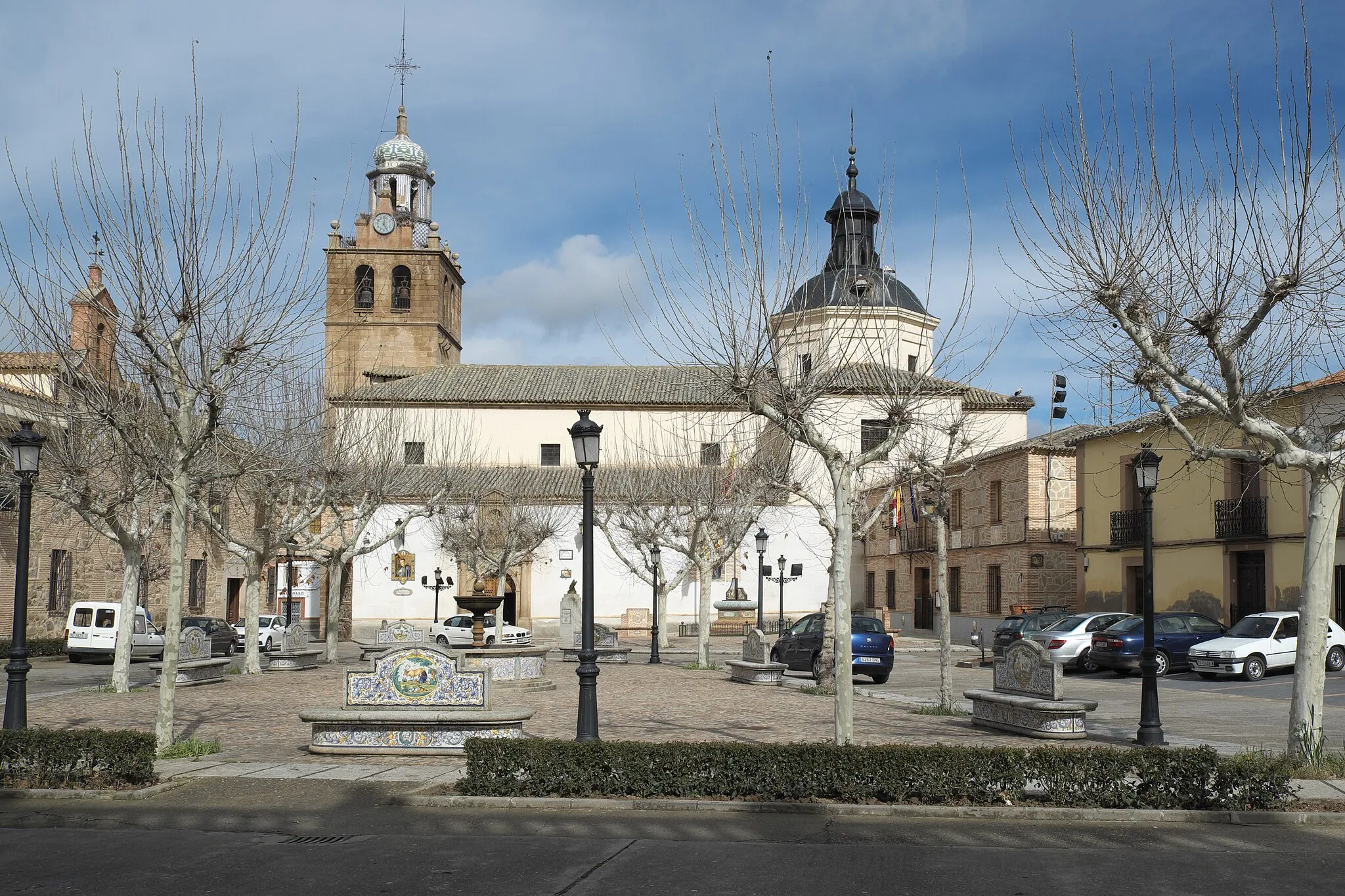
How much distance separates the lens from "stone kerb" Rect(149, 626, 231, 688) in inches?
892

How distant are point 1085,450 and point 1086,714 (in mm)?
20697

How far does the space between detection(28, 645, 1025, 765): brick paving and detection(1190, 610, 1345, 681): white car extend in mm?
8637

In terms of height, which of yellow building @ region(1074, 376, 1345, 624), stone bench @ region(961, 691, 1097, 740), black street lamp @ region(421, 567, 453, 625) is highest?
yellow building @ region(1074, 376, 1345, 624)

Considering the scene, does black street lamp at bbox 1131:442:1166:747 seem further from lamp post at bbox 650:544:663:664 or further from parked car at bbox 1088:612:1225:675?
lamp post at bbox 650:544:663:664

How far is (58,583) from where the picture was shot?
1431 inches

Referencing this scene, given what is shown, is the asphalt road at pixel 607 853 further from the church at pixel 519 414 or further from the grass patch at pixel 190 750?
the church at pixel 519 414

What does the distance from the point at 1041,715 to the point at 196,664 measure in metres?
16.1

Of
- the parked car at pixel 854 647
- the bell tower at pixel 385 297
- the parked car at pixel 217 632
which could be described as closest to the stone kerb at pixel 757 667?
the parked car at pixel 854 647

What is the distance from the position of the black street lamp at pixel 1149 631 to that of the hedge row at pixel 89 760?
10437 millimetres

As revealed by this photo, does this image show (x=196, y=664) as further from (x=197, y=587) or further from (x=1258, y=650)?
(x=197, y=587)

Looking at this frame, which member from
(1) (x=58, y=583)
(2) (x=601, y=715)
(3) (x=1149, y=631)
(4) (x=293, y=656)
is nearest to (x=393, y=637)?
(4) (x=293, y=656)

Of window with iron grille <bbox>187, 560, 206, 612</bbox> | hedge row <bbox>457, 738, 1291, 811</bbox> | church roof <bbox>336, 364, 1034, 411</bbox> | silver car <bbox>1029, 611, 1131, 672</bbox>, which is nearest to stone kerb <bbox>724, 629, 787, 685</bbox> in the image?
silver car <bbox>1029, 611, 1131, 672</bbox>

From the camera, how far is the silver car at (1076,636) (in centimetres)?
2711

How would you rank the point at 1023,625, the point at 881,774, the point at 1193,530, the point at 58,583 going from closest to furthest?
the point at 881,774 → the point at 1023,625 → the point at 1193,530 → the point at 58,583
